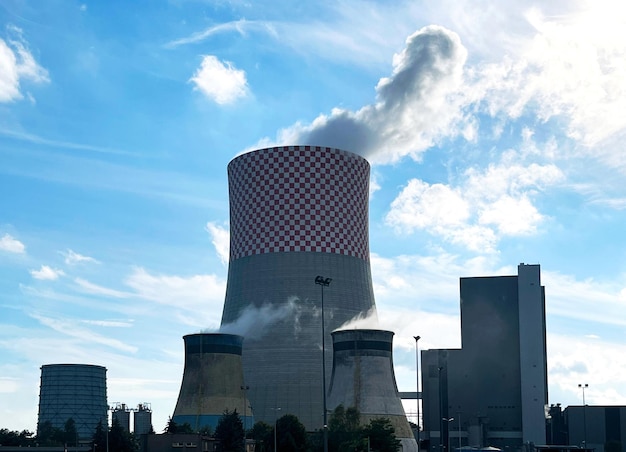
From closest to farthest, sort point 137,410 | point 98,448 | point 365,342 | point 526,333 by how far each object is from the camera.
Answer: point 98,448
point 365,342
point 526,333
point 137,410

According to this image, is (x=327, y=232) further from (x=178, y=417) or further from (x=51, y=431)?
(x=51, y=431)

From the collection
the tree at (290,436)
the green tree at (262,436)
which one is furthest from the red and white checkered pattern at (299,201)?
the tree at (290,436)

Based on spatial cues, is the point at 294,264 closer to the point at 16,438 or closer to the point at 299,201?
the point at 299,201

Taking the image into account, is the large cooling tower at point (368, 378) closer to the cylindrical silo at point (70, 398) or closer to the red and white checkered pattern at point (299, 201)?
the red and white checkered pattern at point (299, 201)

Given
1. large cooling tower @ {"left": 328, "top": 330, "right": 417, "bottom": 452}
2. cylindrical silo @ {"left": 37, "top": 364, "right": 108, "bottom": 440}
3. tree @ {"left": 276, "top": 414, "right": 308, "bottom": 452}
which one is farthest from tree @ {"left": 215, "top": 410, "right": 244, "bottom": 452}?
cylindrical silo @ {"left": 37, "top": 364, "right": 108, "bottom": 440}

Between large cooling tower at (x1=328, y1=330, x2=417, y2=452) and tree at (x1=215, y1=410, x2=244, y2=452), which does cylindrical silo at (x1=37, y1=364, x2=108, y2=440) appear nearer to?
large cooling tower at (x1=328, y1=330, x2=417, y2=452)

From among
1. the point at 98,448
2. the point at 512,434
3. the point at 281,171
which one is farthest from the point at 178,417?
the point at 512,434

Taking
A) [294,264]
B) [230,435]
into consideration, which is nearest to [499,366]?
[294,264]

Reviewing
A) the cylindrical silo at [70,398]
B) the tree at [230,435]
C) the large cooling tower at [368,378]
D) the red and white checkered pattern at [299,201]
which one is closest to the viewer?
the tree at [230,435]
